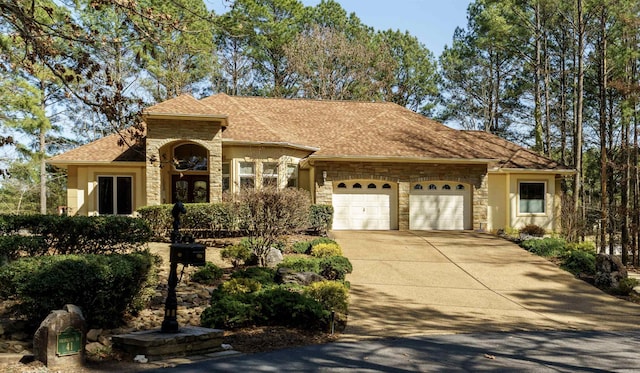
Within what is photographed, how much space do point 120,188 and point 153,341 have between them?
1600 centimetres

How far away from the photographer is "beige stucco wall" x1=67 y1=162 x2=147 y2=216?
21531 millimetres

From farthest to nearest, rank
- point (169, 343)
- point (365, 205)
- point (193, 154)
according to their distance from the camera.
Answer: point (193, 154), point (365, 205), point (169, 343)

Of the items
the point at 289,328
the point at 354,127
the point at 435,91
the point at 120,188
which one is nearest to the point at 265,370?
the point at 289,328

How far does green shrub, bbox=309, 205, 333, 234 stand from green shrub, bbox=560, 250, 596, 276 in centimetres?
775

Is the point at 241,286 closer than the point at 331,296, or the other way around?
the point at 331,296

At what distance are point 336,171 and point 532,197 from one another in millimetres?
8827

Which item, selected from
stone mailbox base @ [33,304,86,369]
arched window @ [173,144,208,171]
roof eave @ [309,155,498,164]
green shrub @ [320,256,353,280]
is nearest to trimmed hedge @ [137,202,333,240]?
green shrub @ [320,256,353,280]

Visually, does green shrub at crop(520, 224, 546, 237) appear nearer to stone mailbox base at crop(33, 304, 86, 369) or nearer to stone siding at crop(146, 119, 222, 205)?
stone siding at crop(146, 119, 222, 205)

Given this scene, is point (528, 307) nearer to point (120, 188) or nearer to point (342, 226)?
point (342, 226)

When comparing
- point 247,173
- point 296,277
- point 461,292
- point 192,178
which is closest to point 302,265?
point 296,277

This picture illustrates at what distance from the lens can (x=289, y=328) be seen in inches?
353

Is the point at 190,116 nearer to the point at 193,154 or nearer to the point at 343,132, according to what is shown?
the point at 193,154

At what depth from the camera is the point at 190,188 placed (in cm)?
2278

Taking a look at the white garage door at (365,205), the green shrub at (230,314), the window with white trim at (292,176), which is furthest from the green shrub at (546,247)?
the green shrub at (230,314)
